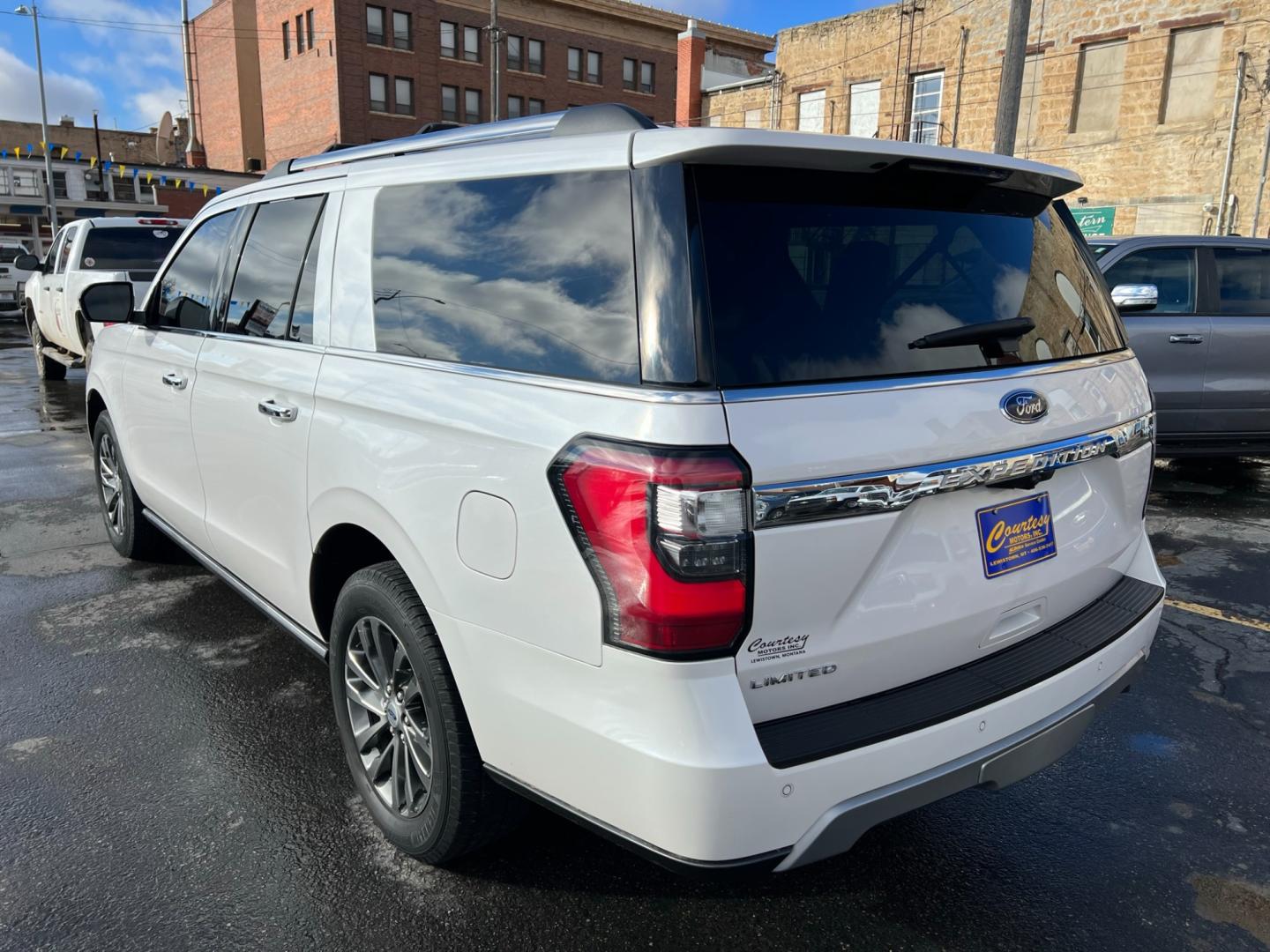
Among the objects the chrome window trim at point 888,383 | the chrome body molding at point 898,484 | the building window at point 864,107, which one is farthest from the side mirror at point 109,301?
the building window at point 864,107

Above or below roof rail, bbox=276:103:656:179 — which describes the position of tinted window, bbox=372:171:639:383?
below

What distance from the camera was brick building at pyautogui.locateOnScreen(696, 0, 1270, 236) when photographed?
23.0 meters

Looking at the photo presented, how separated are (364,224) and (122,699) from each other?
2.20m

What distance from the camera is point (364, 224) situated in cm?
284

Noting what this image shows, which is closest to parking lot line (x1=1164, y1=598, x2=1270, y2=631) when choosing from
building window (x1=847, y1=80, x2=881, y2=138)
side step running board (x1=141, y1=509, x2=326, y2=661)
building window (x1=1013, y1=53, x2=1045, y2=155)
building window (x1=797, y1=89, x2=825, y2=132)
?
side step running board (x1=141, y1=509, x2=326, y2=661)

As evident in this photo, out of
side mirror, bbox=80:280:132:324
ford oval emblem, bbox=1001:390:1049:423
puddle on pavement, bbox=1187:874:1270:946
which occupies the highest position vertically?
side mirror, bbox=80:280:132:324

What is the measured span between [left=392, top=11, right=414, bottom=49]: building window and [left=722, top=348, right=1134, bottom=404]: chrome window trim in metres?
49.8

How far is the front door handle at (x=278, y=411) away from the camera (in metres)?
2.95

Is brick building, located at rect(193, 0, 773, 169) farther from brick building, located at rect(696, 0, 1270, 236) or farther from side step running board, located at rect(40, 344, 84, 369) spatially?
side step running board, located at rect(40, 344, 84, 369)

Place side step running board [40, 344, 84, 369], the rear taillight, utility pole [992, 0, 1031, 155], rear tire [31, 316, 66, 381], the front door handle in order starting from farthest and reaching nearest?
1. rear tire [31, 316, 66, 381]
2. side step running board [40, 344, 84, 369]
3. utility pole [992, 0, 1031, 155]
4. the front door handle
5. the rear taillight

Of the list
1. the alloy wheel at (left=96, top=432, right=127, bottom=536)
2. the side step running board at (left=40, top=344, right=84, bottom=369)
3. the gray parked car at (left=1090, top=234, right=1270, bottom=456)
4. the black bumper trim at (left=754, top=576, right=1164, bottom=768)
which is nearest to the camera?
the black bumper trim at (left=754, top=576, right=1164, bottom=768)

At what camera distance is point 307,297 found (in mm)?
3062

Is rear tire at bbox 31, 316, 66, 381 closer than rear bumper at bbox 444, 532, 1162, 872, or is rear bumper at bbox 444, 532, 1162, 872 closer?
rear bumper at bbox 444, 532, 1162, 872

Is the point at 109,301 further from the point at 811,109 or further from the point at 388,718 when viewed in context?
the point at 811,109
